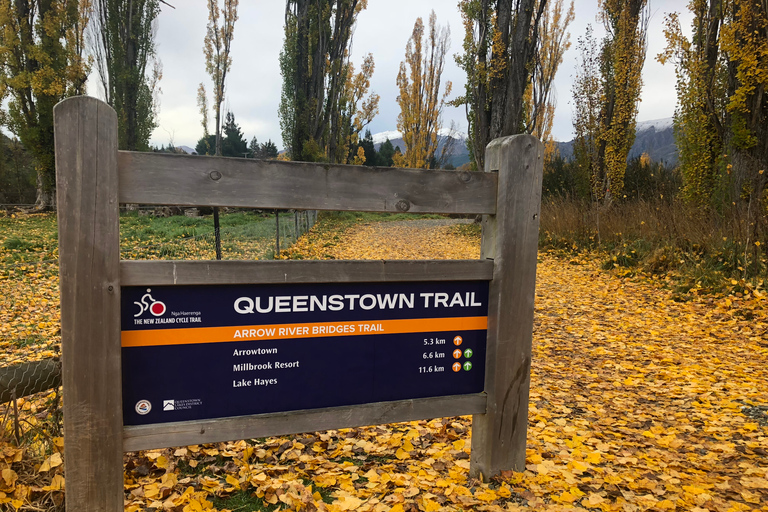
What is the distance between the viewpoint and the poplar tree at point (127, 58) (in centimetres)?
2148

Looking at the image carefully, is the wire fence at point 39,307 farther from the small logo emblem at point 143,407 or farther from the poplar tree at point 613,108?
the poplar tree at point 613,108

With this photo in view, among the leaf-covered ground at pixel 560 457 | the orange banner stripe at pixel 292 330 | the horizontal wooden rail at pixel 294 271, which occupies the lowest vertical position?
the leaf-covered ground at pixel 560 457

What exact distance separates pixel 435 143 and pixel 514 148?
32.3 metres

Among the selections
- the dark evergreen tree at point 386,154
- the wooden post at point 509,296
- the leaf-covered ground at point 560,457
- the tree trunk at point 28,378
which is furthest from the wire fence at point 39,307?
the dark evergreen tree at point 386,154

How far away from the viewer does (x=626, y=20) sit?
1308 cm

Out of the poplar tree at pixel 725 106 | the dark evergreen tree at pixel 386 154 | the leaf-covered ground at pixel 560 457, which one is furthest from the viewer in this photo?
the dark evergreen tree at pixel 386 154

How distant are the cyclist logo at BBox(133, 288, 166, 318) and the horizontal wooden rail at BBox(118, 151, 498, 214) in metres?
0.41

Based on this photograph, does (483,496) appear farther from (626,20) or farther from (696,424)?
(626,20)

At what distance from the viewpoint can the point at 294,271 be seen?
84.4 inches

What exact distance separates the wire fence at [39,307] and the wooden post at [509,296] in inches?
94.4

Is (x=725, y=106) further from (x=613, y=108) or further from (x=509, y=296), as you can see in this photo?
(x=509, y=296)

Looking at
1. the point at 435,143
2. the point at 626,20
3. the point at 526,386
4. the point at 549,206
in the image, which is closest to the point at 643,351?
the point at 526,386

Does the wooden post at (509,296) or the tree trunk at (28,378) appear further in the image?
the tree trunk at (28,378)

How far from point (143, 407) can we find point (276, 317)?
0.68 m
